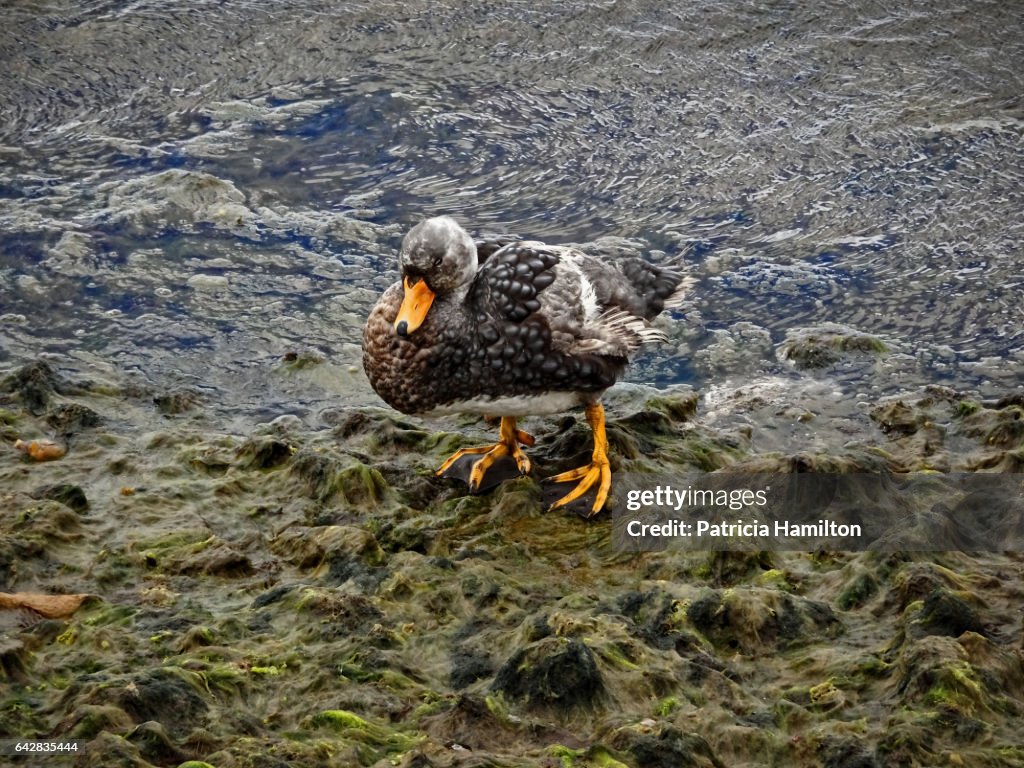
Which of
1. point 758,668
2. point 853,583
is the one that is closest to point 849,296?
point 853,583

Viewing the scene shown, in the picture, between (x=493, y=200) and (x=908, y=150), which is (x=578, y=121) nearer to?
(x=493, y=200)

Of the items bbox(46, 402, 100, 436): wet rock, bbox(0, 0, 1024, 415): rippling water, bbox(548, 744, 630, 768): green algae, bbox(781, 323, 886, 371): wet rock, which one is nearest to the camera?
bbox(548, 744, 630, 768): green algae

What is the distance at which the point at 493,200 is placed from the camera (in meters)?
8.41

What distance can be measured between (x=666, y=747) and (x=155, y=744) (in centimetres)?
149

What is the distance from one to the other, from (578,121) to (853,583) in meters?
5.32

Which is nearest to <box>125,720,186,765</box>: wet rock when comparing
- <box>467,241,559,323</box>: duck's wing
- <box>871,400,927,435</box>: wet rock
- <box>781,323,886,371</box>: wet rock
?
<box>467,241,559,323</box>: duck's wing

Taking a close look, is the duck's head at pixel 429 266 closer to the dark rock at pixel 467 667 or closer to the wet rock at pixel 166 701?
the dark rock at pixel 467 667

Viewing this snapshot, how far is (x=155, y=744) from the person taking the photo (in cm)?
348

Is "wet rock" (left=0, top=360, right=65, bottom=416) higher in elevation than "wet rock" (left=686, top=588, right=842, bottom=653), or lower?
higher

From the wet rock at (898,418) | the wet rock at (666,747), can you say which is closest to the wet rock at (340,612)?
Answer: the wet rock at (666,747)

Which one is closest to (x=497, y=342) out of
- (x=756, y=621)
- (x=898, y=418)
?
(x=756, y=621)

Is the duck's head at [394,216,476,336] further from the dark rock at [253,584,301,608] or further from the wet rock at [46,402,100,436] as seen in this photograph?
the wet rock at [46,402,100,436]

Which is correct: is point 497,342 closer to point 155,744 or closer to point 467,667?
point 467,667

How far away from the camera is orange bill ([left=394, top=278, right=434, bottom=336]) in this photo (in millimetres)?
Result: 5465
